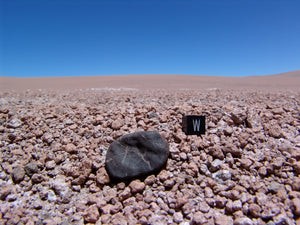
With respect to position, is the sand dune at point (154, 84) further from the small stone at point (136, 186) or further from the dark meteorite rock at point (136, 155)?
the small stone at point (136, 186)

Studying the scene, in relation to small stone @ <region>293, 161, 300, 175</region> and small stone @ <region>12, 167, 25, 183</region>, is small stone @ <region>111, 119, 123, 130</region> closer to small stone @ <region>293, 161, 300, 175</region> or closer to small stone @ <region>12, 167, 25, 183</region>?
small stone @ <region>12, 167, 25, 183</region>

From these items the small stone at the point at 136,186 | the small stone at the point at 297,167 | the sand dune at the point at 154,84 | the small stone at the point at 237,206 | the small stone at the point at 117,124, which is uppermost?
the sand dune at the point at 154,84

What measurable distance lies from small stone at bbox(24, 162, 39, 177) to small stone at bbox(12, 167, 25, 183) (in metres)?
Answer: 0.05

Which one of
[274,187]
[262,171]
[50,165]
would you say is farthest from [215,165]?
[50,165]

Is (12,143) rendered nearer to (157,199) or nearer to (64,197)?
(64,197)

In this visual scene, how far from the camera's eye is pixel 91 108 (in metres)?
3.88

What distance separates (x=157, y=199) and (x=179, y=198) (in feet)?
0.84

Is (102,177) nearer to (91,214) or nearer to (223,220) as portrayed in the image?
(91,214)

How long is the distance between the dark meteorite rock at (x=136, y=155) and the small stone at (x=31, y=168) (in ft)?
3.24

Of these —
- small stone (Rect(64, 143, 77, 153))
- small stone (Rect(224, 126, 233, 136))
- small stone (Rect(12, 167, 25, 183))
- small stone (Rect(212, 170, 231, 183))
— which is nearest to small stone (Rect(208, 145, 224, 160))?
small stone (Rect(212, 170, 231, 183))

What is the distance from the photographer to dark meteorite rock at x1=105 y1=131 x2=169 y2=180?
2.55 m

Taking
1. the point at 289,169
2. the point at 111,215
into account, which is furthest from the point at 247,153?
the point at 111,215

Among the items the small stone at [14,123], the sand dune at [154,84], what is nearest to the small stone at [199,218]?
the small stone at [14,123]

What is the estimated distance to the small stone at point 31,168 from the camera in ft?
8.82
